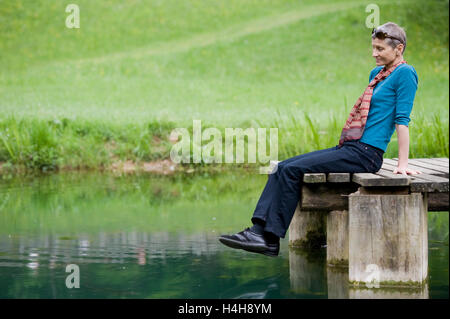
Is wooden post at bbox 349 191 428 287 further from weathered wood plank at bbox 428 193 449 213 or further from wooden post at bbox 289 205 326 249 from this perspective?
wooden post at bbox 289 205 326 249

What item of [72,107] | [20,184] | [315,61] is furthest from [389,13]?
[20,184]

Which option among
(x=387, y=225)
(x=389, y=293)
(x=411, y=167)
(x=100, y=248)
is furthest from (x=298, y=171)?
(x=100, y=248)

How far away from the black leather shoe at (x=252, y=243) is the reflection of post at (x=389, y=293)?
1.93ft

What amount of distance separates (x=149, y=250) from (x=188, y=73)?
55.2ft

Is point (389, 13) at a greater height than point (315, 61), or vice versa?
point (389, 13)

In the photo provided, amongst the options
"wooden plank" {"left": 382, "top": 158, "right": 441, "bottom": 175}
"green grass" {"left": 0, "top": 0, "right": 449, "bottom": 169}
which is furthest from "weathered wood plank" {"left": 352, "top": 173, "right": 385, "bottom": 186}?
"green grass" {"left": 0, "top": 0, "right": 449, "bottom": 169}

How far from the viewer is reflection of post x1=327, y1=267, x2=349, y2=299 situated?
497 centimetres

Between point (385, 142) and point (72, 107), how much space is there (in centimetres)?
1183

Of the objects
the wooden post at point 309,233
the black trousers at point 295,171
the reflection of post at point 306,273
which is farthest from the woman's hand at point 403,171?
the wooden post at point 309,233

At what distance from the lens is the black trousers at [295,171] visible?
5059 mm

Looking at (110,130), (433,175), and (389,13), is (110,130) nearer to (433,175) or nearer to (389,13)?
(433,175)

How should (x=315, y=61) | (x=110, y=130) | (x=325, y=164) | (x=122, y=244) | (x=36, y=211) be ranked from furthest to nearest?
(x=315, y=61) → (x=110, y=130) → (x=36, y=211) → (x=122, y=244) → (x=325, y=164)
